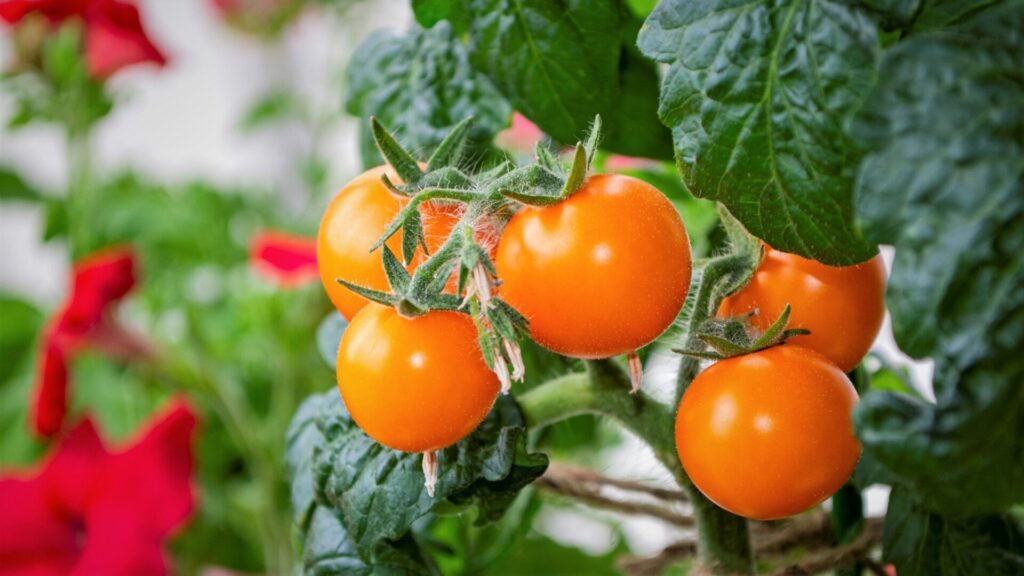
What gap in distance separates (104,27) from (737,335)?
70 centimetres

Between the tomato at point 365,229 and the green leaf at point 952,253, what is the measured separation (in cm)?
12

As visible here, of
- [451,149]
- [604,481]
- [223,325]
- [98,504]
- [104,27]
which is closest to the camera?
[451,149]

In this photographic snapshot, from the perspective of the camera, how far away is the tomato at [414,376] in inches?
10.0

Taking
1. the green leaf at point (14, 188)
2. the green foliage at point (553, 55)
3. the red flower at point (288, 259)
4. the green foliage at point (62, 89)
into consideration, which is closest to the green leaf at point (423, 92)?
the green foliage at point (553, 55)

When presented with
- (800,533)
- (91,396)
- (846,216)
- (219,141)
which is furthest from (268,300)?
(219,141)

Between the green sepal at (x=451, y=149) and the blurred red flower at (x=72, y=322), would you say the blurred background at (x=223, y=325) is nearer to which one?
the blurred red flower at (x=72, y=322)

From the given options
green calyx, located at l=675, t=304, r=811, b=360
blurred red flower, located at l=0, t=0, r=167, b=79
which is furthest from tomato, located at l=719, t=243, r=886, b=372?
blurred red flower, located at l=0, t=0, r=167, b=79

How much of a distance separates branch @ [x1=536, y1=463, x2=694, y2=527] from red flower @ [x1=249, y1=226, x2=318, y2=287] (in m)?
0.34

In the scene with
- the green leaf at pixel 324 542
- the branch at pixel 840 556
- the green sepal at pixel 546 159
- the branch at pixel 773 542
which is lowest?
the branch at pixel 773 542

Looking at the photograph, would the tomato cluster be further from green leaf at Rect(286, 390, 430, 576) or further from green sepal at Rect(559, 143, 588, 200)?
green leaf at Rect(286, 390, 430, 576)

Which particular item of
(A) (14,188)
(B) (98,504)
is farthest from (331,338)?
(A) (14,188)

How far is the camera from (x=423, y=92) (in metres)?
0.40

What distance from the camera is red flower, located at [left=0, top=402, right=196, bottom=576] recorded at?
64cm

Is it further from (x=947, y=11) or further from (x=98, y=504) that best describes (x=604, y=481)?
(x=98, y=504)
